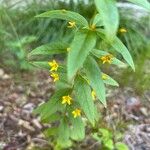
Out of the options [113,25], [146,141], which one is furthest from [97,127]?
[113,25]

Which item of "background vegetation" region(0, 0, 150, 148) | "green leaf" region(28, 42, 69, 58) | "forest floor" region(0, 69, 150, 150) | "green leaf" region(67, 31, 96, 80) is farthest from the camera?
"background vegetation" region(0, 0, 150, 148)

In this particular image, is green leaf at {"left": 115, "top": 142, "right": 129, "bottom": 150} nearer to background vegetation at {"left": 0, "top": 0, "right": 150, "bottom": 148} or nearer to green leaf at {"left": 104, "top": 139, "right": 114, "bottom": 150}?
green leaf at {"left": 104, "top": 139, "right": 114, "bottom": 150}

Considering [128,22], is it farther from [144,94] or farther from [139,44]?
[144,94]

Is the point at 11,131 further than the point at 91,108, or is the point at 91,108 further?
the point at 11,131

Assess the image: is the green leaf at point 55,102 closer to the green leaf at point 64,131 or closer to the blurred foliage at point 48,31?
the green leaf at point 64,131

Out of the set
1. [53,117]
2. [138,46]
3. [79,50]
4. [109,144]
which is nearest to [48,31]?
[138,46]

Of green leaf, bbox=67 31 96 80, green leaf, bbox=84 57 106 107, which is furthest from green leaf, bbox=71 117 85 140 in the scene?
green leaf, bbox=67 31 96 80

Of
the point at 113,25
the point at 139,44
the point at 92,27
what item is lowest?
the point at 139,44
